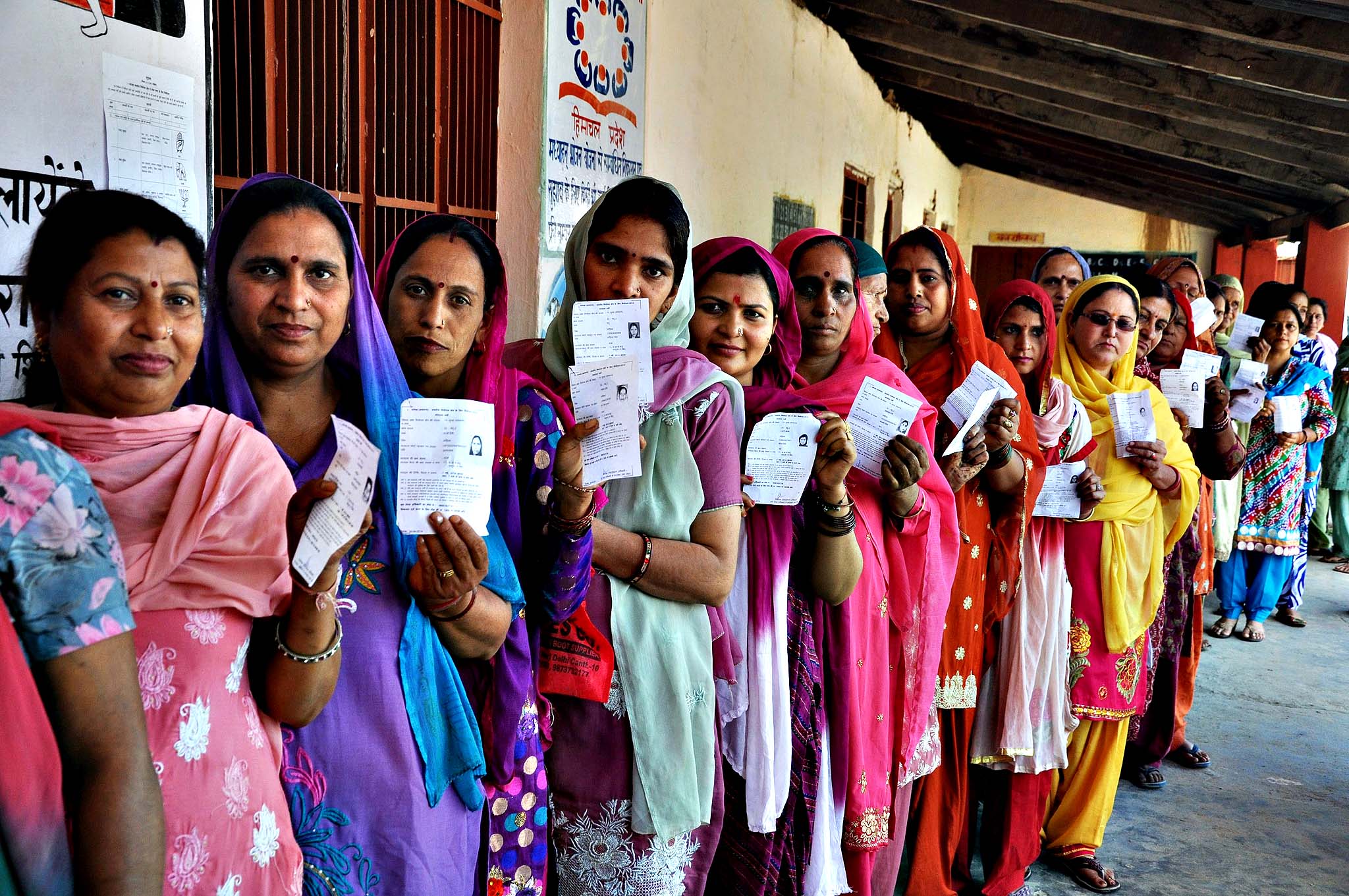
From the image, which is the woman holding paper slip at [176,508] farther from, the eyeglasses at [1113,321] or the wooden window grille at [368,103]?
the eyeglasses at [1113,321]

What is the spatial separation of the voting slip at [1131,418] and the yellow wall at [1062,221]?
1261 cm

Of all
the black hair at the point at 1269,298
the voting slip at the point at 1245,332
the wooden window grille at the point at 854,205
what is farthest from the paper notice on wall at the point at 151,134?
the wooden window grille at the point at 854,205

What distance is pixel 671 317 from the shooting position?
215 centimetres

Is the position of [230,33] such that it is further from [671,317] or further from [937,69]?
[937,69]

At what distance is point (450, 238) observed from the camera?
5.99ft

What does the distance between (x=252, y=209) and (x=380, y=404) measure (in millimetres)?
344

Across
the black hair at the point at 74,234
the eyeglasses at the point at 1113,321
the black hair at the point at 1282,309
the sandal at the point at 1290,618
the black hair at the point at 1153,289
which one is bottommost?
the sandal at the point at 1290,618

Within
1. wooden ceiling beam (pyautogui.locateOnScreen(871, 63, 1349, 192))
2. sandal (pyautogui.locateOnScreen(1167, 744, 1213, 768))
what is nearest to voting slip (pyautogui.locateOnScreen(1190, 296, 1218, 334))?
sandal (pyautogui.locateOnScreen(1167, 744, 1213, 768))

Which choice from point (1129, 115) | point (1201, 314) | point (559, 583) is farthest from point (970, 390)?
point (1129, 115)

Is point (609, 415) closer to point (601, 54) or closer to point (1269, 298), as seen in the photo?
point (601, 54)

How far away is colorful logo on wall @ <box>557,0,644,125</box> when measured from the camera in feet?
12.8

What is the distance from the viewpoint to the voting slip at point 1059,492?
3342 millimetres

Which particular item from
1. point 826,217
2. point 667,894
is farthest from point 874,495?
point 826,217

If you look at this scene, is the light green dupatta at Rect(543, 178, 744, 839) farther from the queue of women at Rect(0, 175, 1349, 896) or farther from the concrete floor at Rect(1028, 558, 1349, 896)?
the concrete floor at Rect(1028, 558, 1349, 896)
